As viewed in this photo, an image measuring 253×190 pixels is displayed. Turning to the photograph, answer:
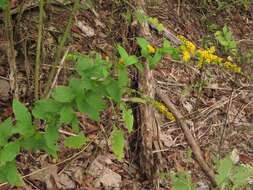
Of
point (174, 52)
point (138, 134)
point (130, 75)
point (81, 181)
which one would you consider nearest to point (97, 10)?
point (130, 75)

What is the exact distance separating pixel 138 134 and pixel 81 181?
41 cm

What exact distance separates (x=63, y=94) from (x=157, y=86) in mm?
1223

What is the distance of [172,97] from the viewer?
9.98 ft

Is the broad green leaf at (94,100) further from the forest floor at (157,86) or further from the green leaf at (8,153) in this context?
the forest floor at (157,86)

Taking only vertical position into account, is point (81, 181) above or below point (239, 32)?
below

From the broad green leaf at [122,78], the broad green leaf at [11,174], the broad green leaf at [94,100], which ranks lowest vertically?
the broad green leaf at [11,174]

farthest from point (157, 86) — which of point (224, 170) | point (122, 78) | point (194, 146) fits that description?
point (122, 78)

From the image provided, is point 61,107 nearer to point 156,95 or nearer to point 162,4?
point 156,95

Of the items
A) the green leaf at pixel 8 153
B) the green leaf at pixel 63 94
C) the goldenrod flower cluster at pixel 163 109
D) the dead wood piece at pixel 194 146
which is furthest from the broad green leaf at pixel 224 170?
the green leaf at pixel 8 153

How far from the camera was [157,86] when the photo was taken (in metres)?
2.74

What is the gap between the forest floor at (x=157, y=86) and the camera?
2.31 m

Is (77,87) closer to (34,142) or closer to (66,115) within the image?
(66,115)

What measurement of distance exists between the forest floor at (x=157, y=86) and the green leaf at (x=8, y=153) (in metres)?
0.51

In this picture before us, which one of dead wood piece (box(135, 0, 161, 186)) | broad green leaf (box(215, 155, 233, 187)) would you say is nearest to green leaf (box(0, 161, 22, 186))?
broad green leaf (box(215, 155, 233, 187))
